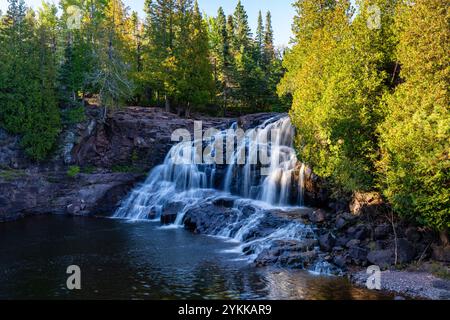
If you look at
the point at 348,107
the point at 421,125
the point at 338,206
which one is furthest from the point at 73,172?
the point at 421,125

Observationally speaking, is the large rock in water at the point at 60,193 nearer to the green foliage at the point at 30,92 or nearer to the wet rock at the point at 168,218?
the green foliage at the point at 30,92

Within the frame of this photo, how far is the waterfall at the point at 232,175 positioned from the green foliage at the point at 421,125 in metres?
11.8

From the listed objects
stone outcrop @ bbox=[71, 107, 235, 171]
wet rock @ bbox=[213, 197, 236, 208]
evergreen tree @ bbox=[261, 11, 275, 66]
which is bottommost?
wet rock @ bbox=[213, 197, 236, 208]

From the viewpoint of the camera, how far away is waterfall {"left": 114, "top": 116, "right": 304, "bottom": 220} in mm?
34281

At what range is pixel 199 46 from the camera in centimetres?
5619

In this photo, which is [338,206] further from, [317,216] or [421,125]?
[421,125]

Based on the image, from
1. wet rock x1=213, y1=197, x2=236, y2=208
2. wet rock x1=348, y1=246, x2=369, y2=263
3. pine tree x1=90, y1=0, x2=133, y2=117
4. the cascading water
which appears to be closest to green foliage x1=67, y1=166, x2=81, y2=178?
the cascading water

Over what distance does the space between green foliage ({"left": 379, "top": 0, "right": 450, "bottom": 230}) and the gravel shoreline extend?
250cm

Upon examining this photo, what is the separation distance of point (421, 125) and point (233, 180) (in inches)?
757

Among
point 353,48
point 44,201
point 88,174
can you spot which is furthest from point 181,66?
point 353,48

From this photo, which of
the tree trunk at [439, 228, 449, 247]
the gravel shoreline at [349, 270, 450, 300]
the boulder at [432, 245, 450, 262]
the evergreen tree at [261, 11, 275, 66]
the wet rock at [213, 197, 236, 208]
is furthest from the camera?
the evergreen tree at [261, 11, 275, 66]

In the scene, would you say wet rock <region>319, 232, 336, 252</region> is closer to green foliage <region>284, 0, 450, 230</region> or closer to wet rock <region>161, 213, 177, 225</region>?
green foliage <region>284, 0, 450, 230</region>

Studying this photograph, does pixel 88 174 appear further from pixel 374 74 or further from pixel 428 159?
pixel 428 159
